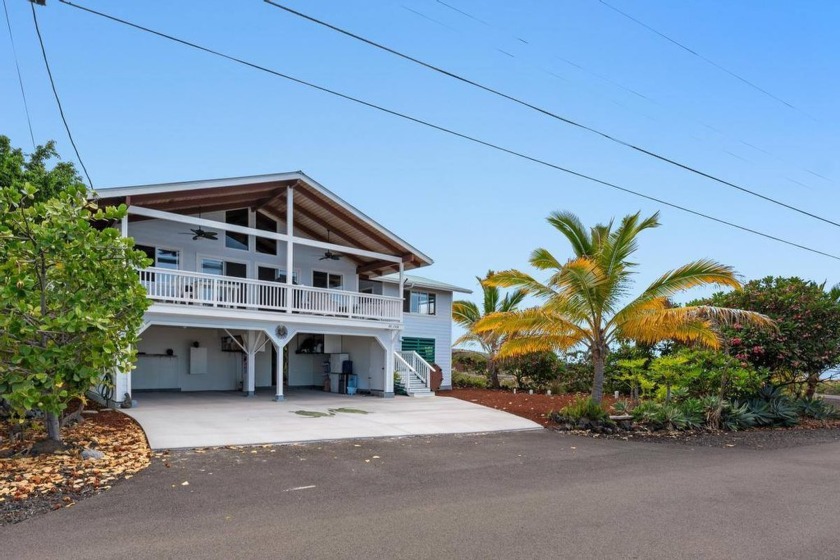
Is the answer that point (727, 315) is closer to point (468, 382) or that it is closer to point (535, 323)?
point (535, 323)

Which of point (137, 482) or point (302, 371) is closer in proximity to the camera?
point (137, 482)


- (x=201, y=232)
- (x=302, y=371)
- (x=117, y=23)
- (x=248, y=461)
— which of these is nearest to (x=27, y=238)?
(x=117, y=23)

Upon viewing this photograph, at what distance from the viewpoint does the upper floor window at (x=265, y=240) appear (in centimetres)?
1978

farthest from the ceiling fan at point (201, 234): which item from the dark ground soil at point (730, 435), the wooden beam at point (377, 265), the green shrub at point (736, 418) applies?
the green shrub at point (736, 418)

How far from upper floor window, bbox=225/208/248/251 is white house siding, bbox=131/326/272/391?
9.71 feet

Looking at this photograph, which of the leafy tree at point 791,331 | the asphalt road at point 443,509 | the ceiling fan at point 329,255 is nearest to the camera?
the asphalt road at point 443,509

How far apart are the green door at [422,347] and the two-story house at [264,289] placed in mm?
205

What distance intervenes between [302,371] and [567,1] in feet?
51.4

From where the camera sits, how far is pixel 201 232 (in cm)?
1752

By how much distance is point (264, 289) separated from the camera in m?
16.8

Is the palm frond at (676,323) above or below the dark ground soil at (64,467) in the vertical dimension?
above

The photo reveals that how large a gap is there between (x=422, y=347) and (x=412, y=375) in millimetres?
3282

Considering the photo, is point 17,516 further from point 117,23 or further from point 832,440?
point 832,440

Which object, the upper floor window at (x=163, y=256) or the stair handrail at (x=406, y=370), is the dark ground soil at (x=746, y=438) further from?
the upper floor window at (x=163, y=256)
